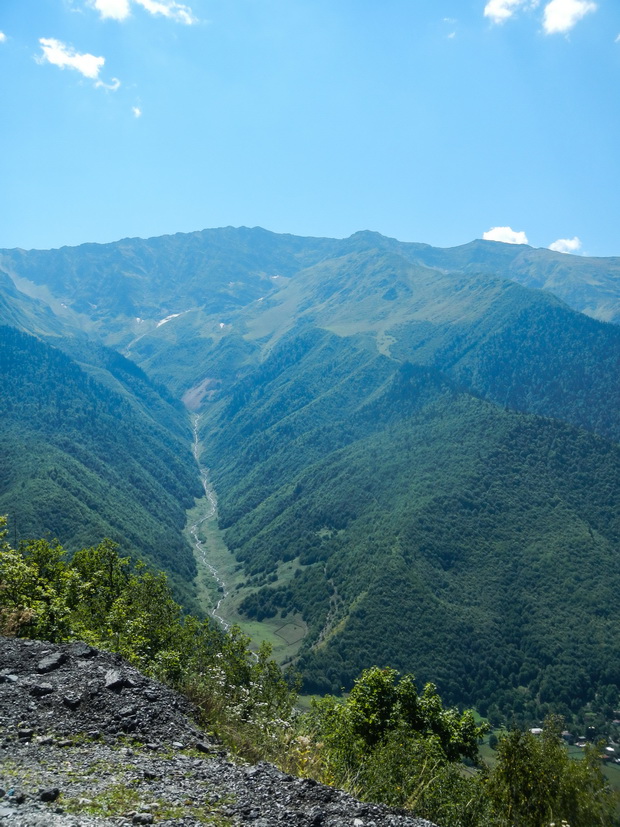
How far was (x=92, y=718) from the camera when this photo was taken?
2138 cm

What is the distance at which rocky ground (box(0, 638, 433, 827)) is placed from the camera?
16.0 metres

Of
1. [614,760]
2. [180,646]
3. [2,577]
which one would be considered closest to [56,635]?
[2,577]

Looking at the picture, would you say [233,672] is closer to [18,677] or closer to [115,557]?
[18,677]

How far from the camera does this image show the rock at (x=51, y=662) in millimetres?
24362

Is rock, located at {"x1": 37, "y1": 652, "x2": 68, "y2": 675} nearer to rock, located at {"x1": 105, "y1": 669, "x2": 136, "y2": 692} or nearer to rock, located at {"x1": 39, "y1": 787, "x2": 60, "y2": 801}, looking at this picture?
rock, located at {"x1": 105, "y1": 669, "x2": 136, "y2": 692}

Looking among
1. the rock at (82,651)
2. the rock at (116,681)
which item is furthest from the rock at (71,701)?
the rock at (82,651)

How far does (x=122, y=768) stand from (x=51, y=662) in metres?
8.48

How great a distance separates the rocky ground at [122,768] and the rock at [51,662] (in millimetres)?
48

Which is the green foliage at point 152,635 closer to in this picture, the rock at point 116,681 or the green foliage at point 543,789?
the rock at point 116,681

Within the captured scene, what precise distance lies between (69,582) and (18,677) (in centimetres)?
2097

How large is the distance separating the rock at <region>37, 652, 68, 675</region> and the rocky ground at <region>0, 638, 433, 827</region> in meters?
A: 0.05

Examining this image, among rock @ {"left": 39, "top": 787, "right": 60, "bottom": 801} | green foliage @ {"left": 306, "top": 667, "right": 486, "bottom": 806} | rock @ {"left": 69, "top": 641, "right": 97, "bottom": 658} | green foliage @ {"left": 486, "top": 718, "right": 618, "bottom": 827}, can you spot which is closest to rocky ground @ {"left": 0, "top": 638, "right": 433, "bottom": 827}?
rock @ {"left": 39, "top": 787, "right": 60, "bottom": 801}

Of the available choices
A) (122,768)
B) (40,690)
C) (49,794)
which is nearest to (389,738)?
(122,768)

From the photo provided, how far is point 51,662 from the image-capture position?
24.8 m
